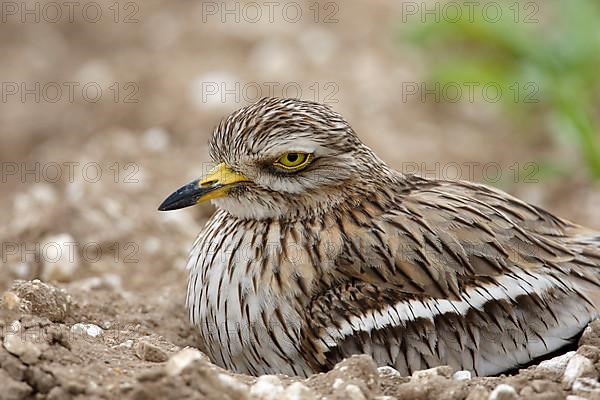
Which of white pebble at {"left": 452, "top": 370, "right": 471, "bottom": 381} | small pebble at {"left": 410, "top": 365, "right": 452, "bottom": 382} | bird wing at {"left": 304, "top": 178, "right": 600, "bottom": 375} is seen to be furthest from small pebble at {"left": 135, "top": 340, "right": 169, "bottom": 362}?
white pebble at {"left": 452, "top": 370, "right": 471, "bottom": 381}

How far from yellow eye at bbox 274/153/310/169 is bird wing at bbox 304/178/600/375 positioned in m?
0.33

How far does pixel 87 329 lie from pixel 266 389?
3.37 feet

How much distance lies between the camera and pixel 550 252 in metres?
4.63

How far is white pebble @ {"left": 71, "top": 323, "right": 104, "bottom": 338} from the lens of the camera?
4316mm

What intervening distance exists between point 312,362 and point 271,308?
29 cm

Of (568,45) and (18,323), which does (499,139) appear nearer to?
(568,45)

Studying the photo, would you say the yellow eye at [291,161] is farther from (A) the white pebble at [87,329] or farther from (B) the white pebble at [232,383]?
(B) the white pebble at [232,383]

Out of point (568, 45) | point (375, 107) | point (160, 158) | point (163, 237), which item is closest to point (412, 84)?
point (375, 107)

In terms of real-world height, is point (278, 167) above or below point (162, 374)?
above

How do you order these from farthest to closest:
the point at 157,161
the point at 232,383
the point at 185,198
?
the point at 157,161
the point at 185,198
the point at 232,383

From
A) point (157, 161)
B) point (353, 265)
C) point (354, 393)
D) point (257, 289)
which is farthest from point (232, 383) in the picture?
point (157, 161)

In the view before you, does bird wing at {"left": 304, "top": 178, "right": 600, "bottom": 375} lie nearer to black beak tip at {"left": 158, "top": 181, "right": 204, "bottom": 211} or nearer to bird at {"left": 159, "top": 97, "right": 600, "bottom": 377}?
bird at {"left": 159, "top": 97, "right": 600, "bottom": 377}

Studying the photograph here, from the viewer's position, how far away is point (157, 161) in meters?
7.26

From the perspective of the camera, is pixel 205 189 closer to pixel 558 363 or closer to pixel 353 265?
pixel 353 265
